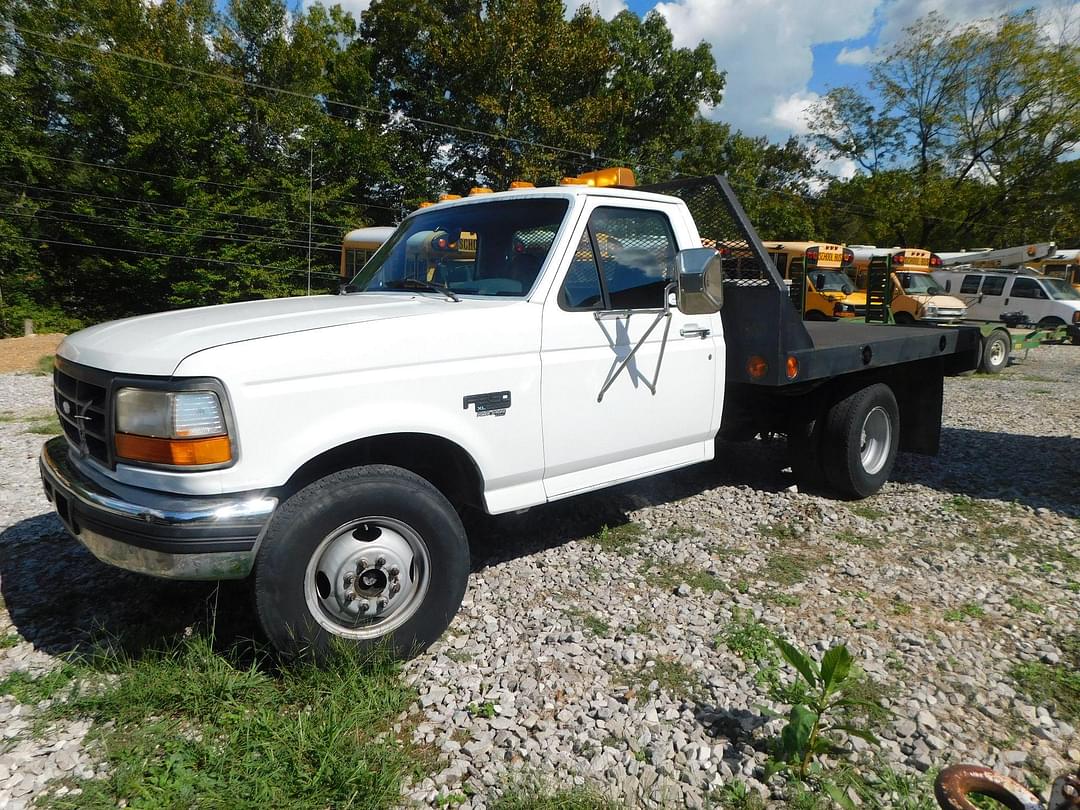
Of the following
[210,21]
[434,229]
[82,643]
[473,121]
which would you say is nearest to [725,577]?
[434,229]

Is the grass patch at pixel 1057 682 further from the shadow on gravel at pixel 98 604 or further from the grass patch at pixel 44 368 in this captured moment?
the grass patch at pixel 44 368

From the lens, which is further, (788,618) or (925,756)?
(788,618)

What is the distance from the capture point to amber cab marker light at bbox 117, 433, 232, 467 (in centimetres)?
256

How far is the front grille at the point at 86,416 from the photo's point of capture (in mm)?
2822

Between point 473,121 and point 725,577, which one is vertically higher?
point 473,121

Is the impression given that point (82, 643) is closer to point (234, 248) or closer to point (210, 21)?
point (234, 248)

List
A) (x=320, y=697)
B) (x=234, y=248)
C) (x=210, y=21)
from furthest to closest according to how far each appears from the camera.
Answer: (x=210, y=21) → (x=234, y=248) → (x=320, y=697)

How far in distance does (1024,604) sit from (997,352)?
1202 cm

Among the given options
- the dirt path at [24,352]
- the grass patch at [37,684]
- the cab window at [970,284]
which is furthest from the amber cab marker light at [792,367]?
the cab window at [970,284]

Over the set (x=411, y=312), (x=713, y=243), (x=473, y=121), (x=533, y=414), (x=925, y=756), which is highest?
(x=473, y=121)

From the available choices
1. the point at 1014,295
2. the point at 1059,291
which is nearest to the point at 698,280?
the point at 1014,295

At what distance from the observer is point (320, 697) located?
2748 millimetres

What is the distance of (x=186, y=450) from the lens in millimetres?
2564

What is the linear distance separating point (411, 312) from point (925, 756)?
2637 mm
